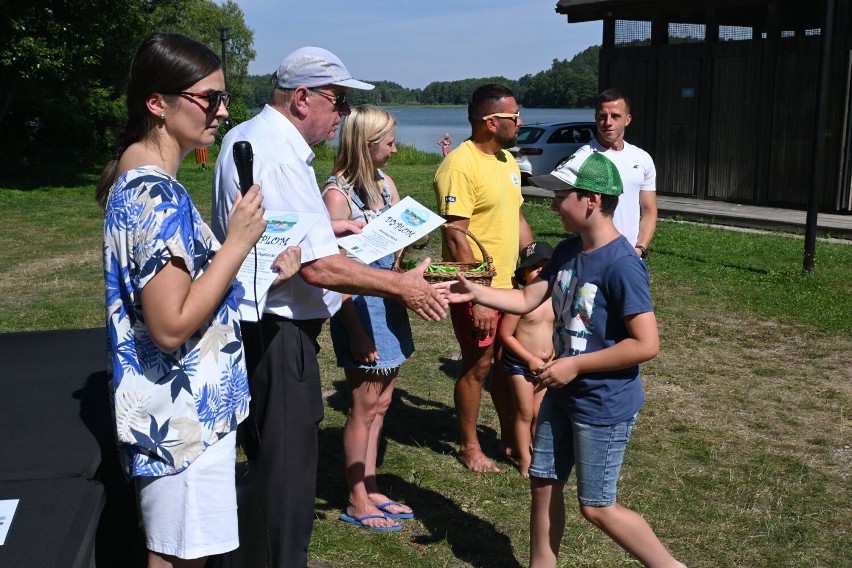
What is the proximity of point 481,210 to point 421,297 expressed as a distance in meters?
1.44

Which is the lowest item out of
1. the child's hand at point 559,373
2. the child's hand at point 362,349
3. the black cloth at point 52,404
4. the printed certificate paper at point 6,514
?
the child's hand at point 362,349

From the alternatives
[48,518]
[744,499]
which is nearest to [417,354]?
[744,499]

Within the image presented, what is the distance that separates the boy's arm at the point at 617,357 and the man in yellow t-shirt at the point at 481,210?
1.55 metres

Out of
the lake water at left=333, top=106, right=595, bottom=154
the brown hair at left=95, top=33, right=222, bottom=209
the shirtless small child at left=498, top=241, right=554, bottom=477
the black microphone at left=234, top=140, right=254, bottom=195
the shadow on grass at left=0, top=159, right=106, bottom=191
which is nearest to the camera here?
the brown hair at left=95, top=33, right=222, bottom=209

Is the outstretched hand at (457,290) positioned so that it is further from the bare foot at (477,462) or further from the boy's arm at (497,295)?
the bare foot at (477,462)

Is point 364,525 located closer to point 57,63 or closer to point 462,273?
point 462,273

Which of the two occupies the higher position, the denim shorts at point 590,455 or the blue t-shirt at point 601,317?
the blue t-shirt at point 601,317

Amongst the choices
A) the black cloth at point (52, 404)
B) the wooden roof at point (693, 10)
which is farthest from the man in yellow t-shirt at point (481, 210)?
the wooden roof at point (693, 10)

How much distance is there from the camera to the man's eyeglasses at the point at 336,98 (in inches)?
124

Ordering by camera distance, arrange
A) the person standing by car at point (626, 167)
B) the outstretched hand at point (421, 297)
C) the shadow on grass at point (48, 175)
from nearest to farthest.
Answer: the outstretched hand at point (421, 297)
the person standing by car at point (626, 167)
the shadow on grass at point (48, 175)

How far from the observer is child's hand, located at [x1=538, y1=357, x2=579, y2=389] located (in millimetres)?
2990

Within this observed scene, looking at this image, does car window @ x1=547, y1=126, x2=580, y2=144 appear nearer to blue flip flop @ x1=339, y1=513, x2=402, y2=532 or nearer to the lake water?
the lake water

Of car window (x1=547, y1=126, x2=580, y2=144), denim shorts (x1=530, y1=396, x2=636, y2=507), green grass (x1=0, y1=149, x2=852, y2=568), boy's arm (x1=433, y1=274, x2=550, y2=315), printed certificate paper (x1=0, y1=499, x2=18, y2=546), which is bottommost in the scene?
green grass (x1=0, y1=149, x2=852, y2=568)

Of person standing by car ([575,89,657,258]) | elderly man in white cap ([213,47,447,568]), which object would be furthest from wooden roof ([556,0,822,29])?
elderly man in white cap ([213,47,447,568])
